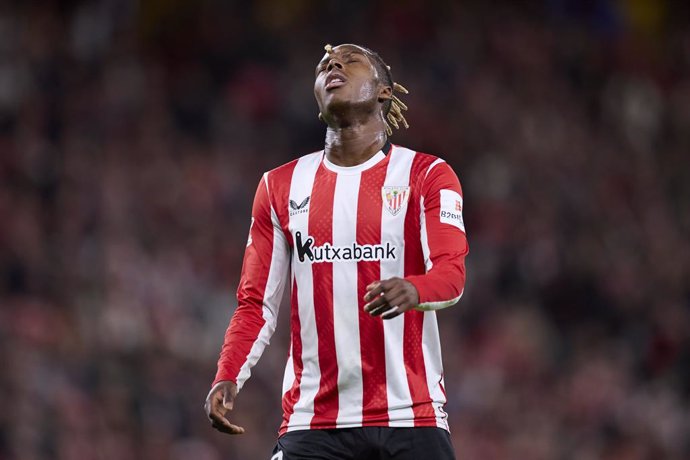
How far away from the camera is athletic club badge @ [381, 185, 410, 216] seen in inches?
159

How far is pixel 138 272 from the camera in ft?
31.7

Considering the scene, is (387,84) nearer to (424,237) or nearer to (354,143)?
(354,143)

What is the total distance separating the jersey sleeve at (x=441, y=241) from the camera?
360 centimetres

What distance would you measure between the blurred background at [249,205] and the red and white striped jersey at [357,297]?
4.17 metres

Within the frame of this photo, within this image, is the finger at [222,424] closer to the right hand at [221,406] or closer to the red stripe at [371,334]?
the right hand at [221,406]

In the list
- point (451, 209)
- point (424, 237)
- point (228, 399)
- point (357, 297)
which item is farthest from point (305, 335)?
point (451, 209)

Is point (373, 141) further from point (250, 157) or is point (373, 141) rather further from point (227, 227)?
point (250, 157)

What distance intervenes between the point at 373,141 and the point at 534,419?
20.8 ft

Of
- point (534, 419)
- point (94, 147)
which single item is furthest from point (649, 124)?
point (94, 147)

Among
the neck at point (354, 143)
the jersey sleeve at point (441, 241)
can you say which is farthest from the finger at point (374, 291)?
the neck at point (354, 143)

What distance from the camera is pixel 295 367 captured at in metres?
4.09

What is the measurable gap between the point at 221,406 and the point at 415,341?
2.14 ft

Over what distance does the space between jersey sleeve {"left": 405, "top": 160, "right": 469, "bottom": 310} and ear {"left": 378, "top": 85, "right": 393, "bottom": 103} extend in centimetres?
36

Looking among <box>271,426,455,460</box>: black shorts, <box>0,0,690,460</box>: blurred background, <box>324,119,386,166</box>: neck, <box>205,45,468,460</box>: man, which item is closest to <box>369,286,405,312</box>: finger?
<box>205,45,468,460</box>: man
